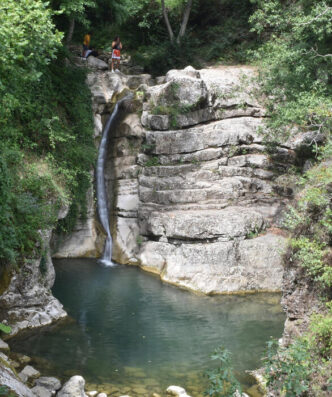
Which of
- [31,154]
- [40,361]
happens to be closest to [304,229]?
[40,361]

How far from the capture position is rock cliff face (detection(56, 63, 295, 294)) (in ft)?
55.0

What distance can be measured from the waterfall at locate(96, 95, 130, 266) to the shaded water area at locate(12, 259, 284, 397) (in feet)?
7.28

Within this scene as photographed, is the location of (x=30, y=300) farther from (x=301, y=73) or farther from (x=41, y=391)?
(x=301, y=73)

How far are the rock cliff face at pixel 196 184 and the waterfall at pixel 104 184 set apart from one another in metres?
0.32

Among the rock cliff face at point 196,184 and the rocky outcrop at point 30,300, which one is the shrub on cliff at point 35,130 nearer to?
the rocky outcrop at point 30,300

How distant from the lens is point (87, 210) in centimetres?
1998

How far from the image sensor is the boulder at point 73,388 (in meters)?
8.59

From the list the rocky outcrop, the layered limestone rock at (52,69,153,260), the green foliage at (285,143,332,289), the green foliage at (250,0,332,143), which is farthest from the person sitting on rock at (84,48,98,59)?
the green foliage at (285,143,332,289)

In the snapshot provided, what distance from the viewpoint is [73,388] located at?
343 inches

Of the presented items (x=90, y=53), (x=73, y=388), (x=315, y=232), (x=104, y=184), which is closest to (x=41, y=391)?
(x=73, y=388)

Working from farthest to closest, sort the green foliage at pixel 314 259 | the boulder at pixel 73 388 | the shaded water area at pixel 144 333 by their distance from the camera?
the shaded water area at pixel 144 333, the boulder at pixel 73 388, the green foliage at pixel 314 259

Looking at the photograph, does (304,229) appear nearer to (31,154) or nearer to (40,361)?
(40,361)

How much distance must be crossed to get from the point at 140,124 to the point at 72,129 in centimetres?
390

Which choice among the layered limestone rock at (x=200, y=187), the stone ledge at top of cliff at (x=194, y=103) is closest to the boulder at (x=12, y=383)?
the layered limestone rock at (x=200, y=187)
